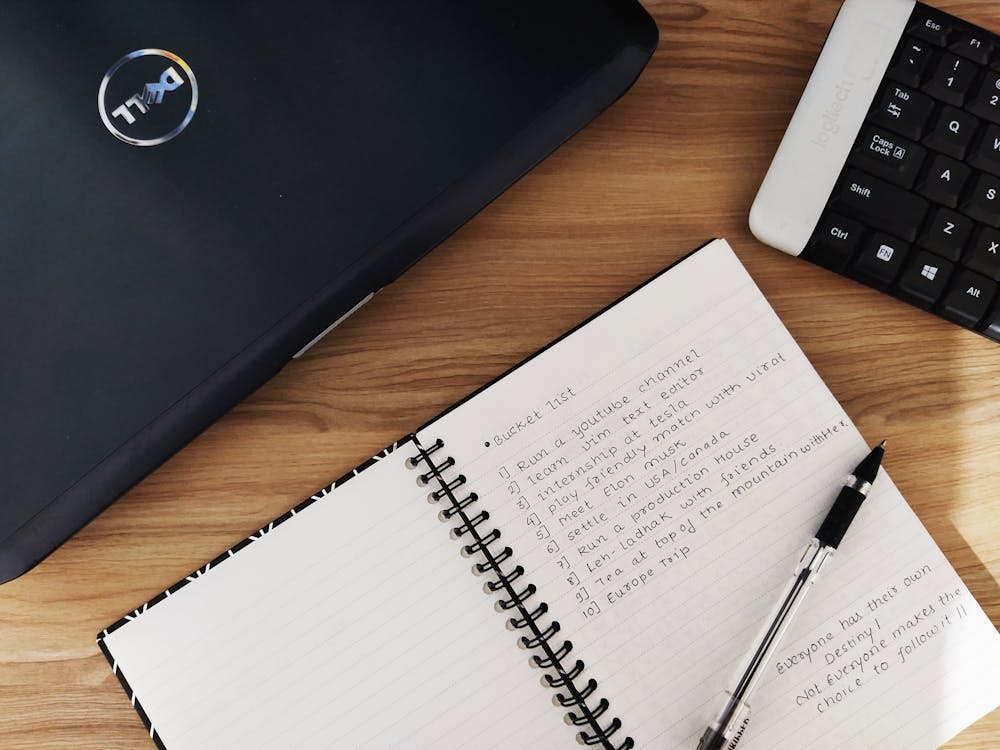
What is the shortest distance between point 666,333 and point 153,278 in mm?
322

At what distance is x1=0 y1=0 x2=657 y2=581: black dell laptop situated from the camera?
463 millimetres

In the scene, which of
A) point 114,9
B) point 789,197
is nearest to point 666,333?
point 789,197

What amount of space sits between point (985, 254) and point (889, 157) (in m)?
0.09

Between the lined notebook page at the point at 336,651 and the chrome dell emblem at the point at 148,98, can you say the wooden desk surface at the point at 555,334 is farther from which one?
the chrome dell emblem at the point at 148,98

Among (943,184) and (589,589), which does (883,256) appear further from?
(589,589)

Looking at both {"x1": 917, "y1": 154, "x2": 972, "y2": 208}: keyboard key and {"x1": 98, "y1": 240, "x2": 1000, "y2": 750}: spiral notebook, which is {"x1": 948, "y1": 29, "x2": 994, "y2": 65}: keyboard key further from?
{"x1": 98, "y1": 240, "x2": 1000, "y2": 750}: spiral notebook

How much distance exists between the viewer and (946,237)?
1.70 feet

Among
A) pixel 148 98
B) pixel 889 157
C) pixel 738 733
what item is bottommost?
pixel 738 733

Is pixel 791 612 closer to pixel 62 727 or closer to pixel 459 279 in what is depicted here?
pixel 459 279

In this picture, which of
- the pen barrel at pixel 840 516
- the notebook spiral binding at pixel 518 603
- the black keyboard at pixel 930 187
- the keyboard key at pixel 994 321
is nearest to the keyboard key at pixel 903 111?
the black keyboard at pixel 930 187

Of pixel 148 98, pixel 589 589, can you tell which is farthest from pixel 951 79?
pixel 148 98

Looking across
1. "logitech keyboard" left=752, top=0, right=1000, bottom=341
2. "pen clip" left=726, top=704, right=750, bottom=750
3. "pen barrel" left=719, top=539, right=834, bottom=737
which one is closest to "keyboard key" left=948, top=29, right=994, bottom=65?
"logitech keyboard" left=752, top=0, right=1000, bottom=341

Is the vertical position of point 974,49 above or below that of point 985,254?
above

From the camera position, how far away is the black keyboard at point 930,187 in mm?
519
